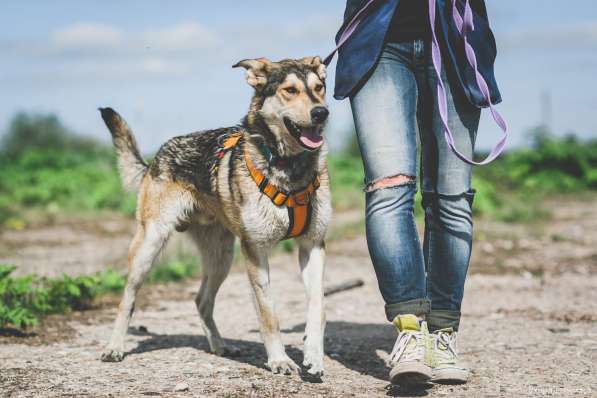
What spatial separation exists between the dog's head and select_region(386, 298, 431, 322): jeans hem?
0.98m

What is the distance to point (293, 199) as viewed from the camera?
12.7 feet

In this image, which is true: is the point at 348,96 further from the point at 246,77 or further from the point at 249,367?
the point at 249,367

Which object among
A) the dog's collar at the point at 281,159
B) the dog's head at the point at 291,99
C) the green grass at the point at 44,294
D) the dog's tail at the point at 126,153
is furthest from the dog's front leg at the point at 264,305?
the dog's tail at the point at 126,153

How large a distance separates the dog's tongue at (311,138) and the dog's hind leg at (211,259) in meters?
1.40

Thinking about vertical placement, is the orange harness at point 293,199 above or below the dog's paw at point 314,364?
above

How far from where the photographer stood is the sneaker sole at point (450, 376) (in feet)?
11.4

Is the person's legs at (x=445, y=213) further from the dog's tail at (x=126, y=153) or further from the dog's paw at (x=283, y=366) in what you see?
the dog's tail at (x=126, y=153)

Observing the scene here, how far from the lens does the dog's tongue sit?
380 centimetres

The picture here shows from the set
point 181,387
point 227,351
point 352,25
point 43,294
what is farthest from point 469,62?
point 43,294

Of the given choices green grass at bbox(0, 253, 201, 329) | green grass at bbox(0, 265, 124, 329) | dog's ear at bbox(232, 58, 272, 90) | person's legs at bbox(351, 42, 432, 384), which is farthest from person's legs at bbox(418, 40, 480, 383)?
green grass at bbox(0, 265, 124, 329)

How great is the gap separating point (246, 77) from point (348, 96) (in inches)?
35.6

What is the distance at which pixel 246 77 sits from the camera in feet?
13.6

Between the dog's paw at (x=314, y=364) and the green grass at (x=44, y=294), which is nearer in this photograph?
the dog's paw at (x=314, y=364)

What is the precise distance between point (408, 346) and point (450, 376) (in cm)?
35
